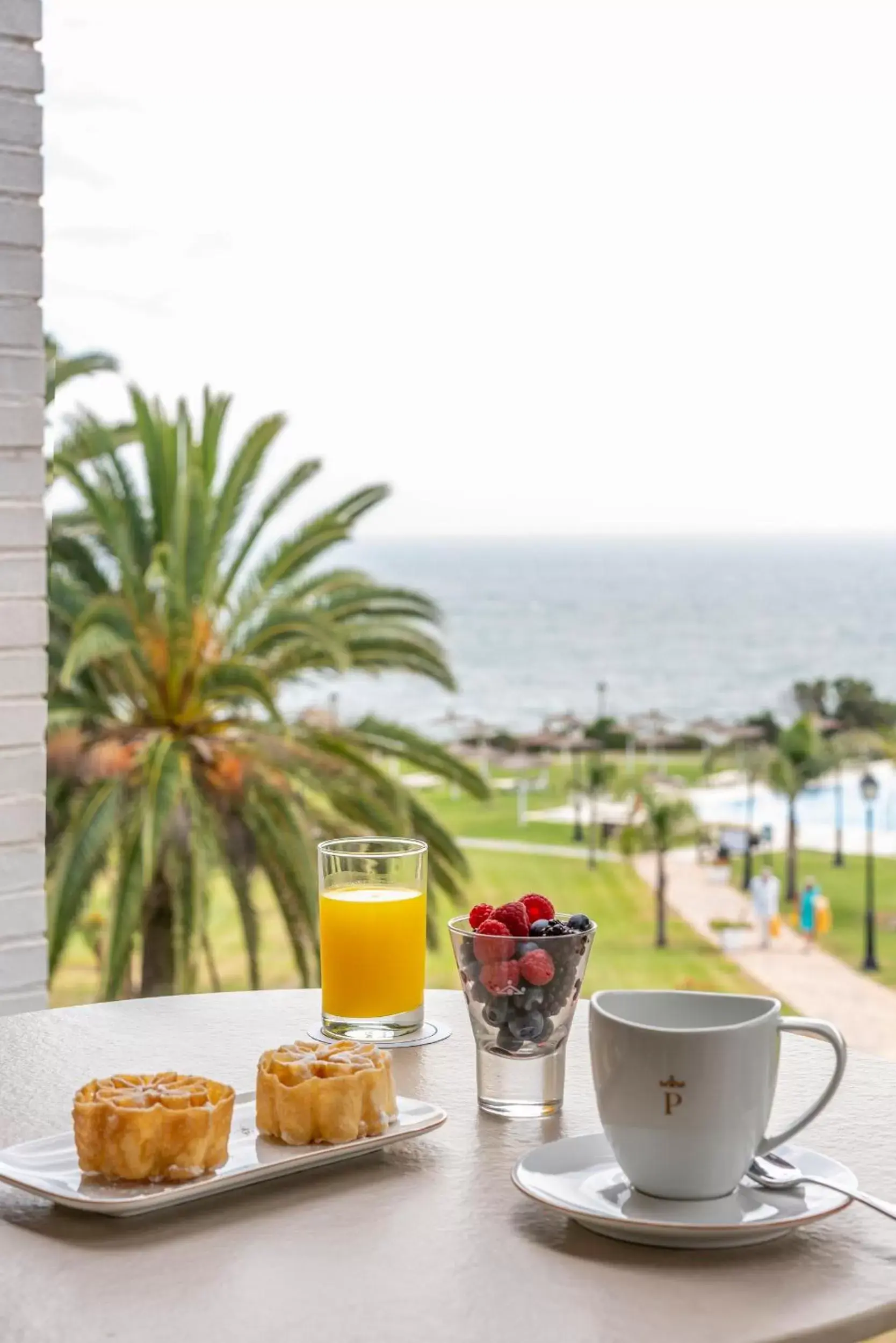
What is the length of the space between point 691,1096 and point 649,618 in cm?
3819

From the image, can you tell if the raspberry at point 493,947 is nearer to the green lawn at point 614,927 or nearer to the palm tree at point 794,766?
the green lawn at point 614,927

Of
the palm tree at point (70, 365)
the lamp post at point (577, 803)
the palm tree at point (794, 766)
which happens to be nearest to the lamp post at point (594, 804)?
the lamp post at point (577, 803)

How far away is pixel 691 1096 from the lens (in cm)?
81

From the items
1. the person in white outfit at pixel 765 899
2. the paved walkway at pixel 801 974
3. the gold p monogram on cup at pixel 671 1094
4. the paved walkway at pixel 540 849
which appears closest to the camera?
the gold p monogram on cup at pixel 671 1094

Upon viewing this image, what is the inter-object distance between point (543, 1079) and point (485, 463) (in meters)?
36.3

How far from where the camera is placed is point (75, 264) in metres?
29.3

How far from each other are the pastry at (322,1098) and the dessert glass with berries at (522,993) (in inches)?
3.4

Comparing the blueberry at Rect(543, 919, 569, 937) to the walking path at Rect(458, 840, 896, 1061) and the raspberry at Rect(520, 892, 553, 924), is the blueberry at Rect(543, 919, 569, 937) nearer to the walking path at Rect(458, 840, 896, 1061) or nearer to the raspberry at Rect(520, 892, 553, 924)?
the raspberry at Rect(520, 892, 553, 924)

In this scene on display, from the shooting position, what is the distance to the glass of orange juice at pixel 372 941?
45.6 inches

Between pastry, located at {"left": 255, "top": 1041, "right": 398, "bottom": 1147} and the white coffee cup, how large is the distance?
16 centimetres

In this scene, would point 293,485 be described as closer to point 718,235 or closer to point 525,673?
point 525,673

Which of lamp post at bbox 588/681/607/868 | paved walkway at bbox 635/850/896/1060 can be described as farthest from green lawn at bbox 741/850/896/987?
lamp post at bbox 588/681/607/868

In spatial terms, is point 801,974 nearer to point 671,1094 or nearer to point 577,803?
point 577,803

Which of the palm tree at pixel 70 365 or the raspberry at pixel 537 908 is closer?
the raspberry at pixel 537 908
